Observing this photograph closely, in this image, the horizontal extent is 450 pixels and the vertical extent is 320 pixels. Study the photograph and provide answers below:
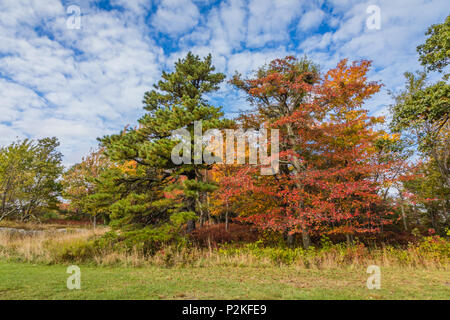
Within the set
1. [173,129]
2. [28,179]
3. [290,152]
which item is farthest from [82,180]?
[290,152]

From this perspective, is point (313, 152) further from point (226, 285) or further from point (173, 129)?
point (226, 285)

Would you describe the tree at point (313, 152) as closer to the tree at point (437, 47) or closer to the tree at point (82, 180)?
the tree at point (437, 47)

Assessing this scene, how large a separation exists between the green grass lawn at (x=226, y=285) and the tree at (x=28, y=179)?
16.4 metres

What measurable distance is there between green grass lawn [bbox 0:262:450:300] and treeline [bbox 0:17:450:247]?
325 cm

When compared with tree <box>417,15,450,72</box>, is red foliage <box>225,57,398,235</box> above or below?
below

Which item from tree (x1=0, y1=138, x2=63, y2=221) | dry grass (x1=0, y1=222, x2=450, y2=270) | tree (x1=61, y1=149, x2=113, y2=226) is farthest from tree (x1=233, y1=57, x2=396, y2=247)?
tree (x1=0, y1=138, x2=63, y2=221)

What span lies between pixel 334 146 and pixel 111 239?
1165 cm

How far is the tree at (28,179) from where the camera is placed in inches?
719

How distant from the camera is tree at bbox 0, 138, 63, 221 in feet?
59.9

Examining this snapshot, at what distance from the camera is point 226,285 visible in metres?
5.25

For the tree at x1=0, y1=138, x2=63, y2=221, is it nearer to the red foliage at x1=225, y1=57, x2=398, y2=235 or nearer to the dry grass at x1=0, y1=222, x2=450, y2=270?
the dry grass at x1=0, y1=222, x2=450, y2=270

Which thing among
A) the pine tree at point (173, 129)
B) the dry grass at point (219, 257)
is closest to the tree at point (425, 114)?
the dry grass at point (219, 257)

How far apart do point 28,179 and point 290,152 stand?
22.9 meters

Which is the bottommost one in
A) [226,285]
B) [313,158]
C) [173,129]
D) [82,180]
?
[226,285]
